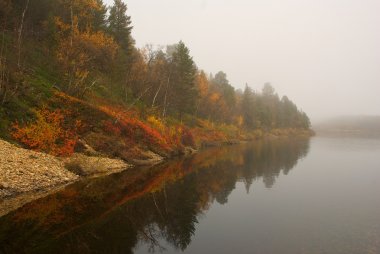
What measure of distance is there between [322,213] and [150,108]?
3885 centimetres

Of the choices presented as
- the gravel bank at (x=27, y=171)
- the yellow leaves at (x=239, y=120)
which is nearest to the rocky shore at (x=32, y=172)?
the gravel bank at (x=27, y=171)

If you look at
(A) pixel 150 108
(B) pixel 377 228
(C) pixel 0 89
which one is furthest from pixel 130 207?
(A) pixel 150 108

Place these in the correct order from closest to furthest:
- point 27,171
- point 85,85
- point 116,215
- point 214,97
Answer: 1. point 116,215
2. point 27,171
3. point 85,85
4. point 214,97

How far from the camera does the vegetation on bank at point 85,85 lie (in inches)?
1162

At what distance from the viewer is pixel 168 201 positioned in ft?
69.5

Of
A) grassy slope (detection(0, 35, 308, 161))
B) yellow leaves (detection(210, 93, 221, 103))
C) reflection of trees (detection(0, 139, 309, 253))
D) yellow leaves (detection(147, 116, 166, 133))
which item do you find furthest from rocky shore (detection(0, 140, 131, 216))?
yellow leaves (detection(210, 93, 221, 103))

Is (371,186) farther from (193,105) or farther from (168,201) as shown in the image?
(193,105)

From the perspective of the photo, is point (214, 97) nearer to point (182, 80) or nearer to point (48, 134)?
point (182, 80)

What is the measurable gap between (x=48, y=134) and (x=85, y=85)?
14056 millimetres

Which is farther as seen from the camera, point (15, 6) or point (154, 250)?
point (15, 6)

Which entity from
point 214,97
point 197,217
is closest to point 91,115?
point 197,217

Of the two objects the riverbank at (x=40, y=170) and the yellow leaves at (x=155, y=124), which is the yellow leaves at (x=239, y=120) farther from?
the riverbank at (x=40, y=170)

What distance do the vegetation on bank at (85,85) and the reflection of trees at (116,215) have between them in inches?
307

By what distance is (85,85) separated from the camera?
40.6 meters
